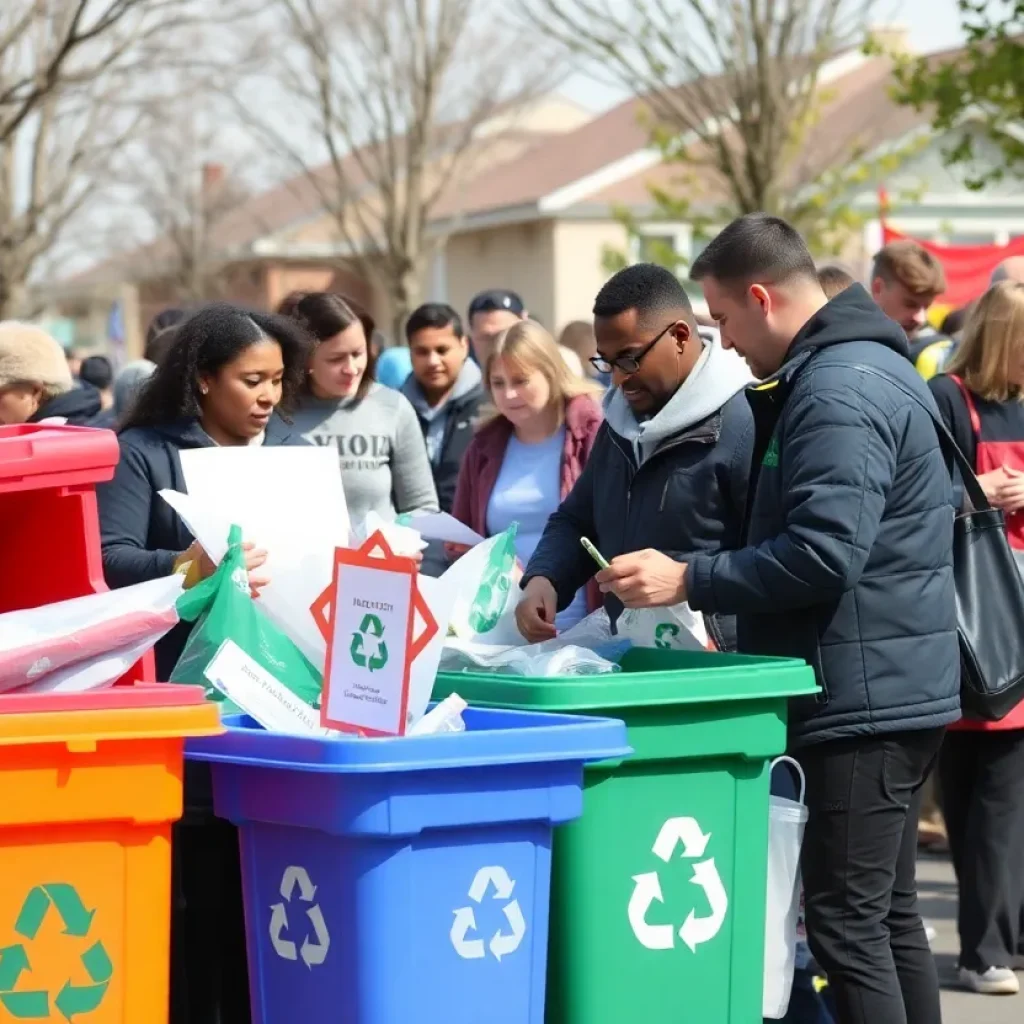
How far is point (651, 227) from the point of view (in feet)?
103

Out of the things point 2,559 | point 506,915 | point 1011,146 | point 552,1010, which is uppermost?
point 1011,146

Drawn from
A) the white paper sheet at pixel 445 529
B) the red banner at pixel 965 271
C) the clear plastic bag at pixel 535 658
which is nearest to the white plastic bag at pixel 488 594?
the clear plastic bag at pixel 535 658

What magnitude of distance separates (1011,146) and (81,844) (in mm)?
12291

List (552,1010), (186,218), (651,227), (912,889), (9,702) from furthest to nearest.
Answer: (186,218)
(651,227)
(912,889)
(552,1010)
(9,702)

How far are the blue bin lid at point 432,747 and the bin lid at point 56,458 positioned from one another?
2.29 feet

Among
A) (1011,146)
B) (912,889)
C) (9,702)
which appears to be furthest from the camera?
(1011,146)

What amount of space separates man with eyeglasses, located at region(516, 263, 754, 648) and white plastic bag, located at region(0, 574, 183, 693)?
1.29 m

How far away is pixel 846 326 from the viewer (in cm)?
448

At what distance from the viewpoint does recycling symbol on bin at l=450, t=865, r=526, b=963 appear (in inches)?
154

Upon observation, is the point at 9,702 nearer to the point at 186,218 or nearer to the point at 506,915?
the point at 506,915

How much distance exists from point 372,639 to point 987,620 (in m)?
2.20

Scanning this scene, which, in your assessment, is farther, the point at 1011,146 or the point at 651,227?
the point at 651,227

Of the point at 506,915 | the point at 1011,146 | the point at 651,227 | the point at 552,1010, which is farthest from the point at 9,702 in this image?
the point at 651,227

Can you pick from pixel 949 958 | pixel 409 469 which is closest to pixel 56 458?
pixel 409 469
